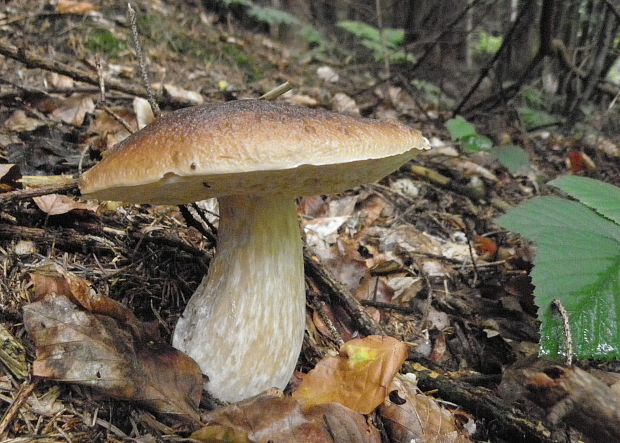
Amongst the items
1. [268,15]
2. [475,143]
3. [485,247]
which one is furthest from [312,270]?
[268,15]

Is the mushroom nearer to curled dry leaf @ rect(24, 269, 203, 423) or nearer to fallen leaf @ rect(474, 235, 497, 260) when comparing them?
curled dry leaf @ rect(24, 269, 203, 423)

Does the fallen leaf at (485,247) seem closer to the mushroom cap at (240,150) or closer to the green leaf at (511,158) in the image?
the green leaf at (511,158)

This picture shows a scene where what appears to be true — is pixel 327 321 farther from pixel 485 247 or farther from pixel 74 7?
pixel 74 7

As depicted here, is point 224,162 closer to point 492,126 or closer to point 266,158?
point 266,158

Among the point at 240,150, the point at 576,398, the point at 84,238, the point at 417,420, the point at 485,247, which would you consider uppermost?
the point at 240,150

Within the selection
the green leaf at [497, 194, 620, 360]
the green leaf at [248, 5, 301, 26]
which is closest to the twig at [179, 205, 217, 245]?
the green leaf at [497, 194, 620, 360]

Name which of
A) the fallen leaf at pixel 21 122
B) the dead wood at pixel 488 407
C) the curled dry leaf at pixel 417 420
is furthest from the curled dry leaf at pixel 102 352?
the fallen leaf at pixel 21 122

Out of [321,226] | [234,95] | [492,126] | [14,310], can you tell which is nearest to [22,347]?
[14,310]
